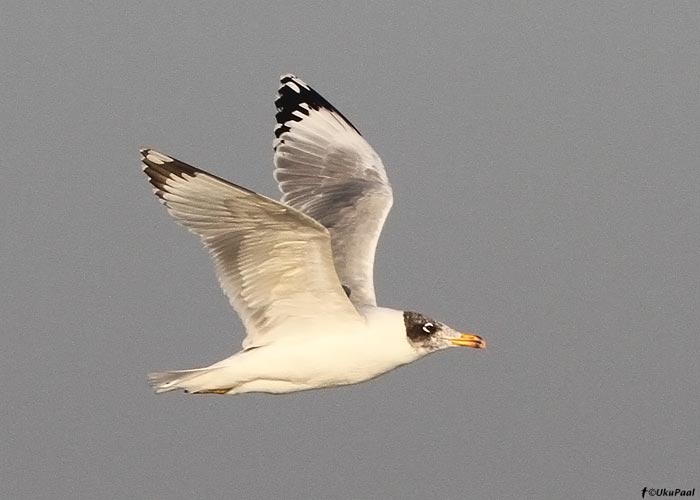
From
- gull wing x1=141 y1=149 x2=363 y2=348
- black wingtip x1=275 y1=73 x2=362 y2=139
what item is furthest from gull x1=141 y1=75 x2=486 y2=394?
black wingtip x1=275 y1=73 x2=362 y2=139

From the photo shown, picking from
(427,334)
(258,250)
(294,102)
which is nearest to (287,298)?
(258,250)

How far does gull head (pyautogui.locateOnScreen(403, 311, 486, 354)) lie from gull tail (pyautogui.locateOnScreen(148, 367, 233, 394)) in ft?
5.13

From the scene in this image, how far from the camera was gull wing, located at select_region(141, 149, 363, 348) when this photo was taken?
420 inches

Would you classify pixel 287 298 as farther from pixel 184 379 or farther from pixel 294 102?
pixel 294 102

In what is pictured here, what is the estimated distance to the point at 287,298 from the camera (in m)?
11.6

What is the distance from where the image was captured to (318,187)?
1420 cm

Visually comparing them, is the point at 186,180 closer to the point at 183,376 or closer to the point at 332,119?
the point at 183,376

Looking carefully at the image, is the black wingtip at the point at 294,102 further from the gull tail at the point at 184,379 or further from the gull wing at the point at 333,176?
the gull tail at the point at 184,379

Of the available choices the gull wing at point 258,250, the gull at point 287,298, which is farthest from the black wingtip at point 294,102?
the gull wing at point 258,250

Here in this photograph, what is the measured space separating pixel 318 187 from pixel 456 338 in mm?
2868

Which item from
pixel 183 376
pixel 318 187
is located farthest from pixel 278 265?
pixel 318 187

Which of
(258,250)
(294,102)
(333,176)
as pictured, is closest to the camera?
(258,250)

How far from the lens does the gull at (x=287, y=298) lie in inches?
423

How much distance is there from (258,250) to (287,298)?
1.98 ft
